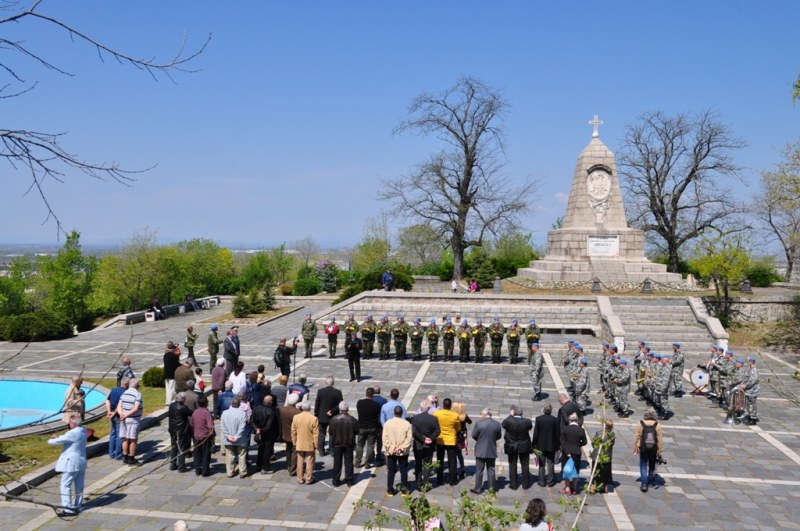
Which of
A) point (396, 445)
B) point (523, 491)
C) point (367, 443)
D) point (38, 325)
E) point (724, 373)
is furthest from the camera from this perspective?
point (38, 325)

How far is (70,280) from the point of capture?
34.2m

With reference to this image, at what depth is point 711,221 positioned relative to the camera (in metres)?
42.7

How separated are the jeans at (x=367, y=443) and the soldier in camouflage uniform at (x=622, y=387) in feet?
20.6

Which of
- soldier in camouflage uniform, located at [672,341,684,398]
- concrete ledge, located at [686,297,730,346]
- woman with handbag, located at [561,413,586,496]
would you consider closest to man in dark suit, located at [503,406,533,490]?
woman with handbag, located at [561,413,586,496]

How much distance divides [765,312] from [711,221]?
59.8 ft

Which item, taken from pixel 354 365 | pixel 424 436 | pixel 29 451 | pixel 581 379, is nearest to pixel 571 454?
pixel 424 436

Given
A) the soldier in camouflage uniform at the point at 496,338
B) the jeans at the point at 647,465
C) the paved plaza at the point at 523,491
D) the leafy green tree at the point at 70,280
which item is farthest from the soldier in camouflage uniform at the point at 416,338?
the leafy green tree at the point at 70,280

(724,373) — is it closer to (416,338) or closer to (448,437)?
(448,437)

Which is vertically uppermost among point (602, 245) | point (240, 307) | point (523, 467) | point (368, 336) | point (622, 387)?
point (602, 245)

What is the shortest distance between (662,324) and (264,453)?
18.6m

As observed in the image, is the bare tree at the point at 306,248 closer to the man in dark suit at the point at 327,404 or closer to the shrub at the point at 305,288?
the shrub at the point at 305,288

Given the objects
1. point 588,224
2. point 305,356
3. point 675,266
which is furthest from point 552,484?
point 675,266

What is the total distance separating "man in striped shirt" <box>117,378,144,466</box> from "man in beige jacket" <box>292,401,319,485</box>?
3.00 meters

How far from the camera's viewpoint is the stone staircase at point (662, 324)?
22.0m
